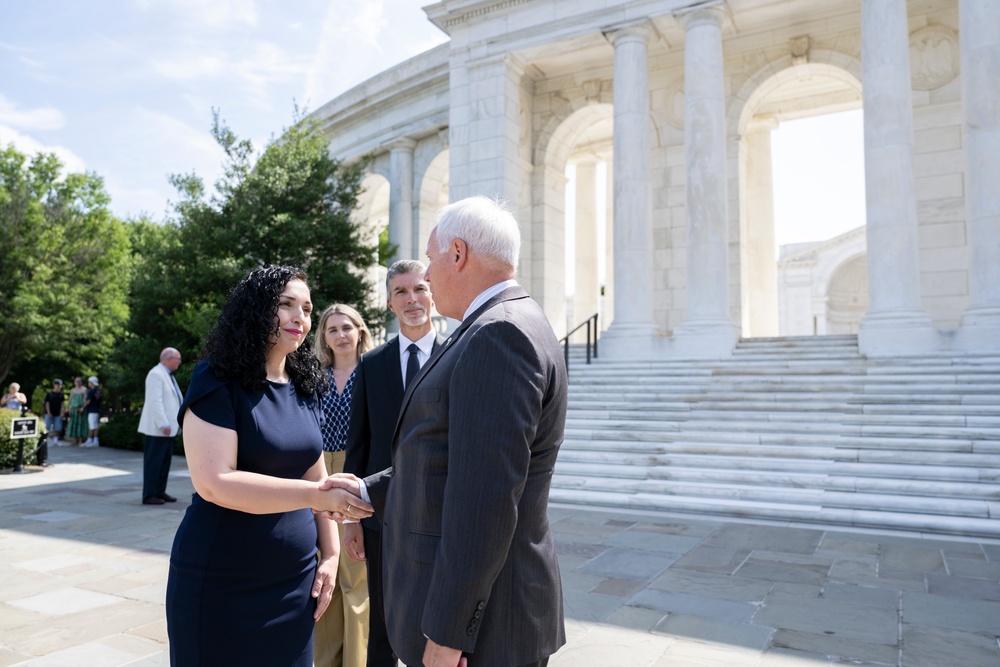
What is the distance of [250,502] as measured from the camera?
2311 mm

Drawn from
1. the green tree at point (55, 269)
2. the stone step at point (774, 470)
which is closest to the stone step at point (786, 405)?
the stone step at point (774, 470)

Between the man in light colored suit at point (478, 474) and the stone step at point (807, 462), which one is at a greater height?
the man in light colored suit at point (478, 474)

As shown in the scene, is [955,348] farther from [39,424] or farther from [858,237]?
[858,237]

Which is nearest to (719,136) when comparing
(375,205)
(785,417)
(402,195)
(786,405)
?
(786,405)

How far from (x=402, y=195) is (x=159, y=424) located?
15985 mm

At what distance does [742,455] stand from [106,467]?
39.3 ft

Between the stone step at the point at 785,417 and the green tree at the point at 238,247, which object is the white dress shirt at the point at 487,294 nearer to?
the stone step at the point at 785,417

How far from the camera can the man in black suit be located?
3.29 metres

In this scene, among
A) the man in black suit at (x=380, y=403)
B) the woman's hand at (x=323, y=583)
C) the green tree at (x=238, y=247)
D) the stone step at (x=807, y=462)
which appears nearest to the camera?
the woman's hand at (x=323, y=583)

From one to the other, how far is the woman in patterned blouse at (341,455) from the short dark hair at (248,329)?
3.21 ft

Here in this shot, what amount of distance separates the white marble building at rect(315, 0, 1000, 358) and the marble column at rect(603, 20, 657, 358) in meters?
0.05

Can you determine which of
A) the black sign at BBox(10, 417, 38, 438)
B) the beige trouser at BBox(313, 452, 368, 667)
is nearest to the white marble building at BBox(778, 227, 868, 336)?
the black sign at BBox(10, 417, 38, 438)

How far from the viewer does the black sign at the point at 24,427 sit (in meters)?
12.6

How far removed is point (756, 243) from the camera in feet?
66.1
